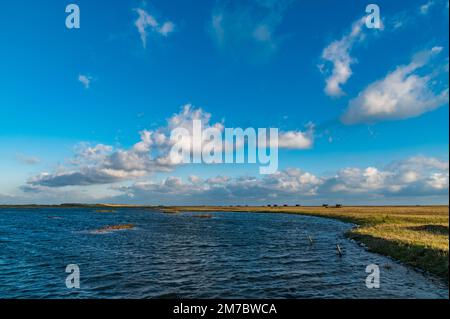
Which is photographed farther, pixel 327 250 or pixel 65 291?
pixel 327 250

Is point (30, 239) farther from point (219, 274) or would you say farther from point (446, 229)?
point (446, 229)

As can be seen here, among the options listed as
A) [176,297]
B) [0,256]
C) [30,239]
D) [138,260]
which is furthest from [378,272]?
[30,239]

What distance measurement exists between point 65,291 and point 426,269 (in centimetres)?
3293

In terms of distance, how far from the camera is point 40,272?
35281 mm

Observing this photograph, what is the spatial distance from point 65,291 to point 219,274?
1423 cm

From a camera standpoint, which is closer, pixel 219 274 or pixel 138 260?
pixel 219 274

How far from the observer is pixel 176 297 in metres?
26.3

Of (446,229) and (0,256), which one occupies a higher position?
(446,229)
